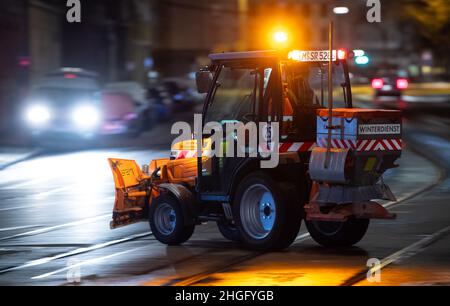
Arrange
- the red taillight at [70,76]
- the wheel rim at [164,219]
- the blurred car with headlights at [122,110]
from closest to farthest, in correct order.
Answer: the wheel rim at [164,219]
the blurred car with headlights at [122,110]
the red taillight at [70,76]

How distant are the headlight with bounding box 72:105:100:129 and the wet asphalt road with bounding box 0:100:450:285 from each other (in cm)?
1345

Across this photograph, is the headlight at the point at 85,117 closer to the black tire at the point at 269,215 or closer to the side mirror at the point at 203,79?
the side mirror at the point at 203,79

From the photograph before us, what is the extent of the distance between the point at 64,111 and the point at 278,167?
23.3 metres

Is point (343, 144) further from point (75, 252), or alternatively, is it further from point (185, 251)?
point (75, 252)

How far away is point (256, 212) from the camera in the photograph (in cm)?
1304

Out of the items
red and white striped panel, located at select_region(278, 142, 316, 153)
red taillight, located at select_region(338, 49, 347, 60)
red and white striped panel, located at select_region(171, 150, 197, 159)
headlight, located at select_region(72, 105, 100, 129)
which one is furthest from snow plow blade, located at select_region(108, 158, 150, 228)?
headlight, located at select_region(72, 105, 100, 129)

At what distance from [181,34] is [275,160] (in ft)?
289

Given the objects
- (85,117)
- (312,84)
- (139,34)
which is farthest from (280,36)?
(139,34)

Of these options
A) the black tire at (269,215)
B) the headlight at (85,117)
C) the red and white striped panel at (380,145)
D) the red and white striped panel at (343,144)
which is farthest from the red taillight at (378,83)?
the red and white striped panel at (343,144)

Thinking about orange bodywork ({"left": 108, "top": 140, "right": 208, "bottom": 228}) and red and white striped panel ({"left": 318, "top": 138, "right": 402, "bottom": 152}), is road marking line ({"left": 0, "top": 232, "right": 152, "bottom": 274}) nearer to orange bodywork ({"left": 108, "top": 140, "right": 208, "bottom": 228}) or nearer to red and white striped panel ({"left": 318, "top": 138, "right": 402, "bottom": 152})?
orange bodywork ({"left": 108, "top": 140, "right": 208, "bottom": 228})

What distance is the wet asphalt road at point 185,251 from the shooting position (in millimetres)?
11164

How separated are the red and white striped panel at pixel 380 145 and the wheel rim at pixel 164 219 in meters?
2.86

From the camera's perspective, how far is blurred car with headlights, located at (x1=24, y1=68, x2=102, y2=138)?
1373 inches
